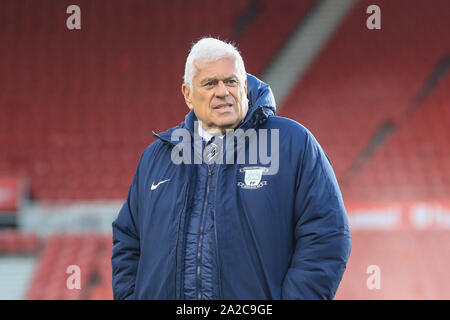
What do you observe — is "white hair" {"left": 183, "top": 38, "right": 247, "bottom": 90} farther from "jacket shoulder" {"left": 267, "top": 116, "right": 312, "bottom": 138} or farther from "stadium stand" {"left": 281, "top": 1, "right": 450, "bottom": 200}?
"stadium stand" {"left": 281, "top": 1, "right": 450, "bottom": 200}

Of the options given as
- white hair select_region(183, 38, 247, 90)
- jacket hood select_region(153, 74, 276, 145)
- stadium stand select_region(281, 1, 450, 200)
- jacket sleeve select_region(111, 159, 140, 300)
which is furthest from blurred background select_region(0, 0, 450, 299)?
white hair select_region(183, 38, 247, 90)

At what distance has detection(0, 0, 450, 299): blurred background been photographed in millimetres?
5523

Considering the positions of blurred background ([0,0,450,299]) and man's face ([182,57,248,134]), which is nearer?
man's face ([182,57,248,134])

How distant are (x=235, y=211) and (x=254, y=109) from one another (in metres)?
0.28

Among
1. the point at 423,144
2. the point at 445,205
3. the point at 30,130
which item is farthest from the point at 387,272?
the point at 30,130

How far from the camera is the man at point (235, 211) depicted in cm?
144

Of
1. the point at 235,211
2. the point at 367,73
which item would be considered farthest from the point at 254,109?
the point at 367,73

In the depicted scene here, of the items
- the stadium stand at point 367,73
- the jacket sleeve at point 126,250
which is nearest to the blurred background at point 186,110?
the stadium stand at point 367,73

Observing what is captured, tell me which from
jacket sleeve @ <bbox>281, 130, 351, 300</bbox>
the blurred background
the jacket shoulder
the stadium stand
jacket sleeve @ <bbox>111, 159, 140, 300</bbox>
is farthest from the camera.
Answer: the stadium stand

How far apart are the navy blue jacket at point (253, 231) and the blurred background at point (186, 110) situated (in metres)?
3.71

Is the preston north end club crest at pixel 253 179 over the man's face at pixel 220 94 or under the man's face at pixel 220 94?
under

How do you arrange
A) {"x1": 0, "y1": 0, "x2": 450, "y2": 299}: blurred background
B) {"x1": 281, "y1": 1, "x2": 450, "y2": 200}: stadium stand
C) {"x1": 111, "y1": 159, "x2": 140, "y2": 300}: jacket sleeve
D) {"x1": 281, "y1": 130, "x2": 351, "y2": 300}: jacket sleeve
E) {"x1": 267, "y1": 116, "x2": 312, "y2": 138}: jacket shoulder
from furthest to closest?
{"x1": 281, "y1": 1, "x2": 450, "y2": 200}: stadium stand
{"x1": 0, "y1": 0, "x2": 450, "y2": 299}: blurred background
{"x1": 111, "y1": 159, "x2": 140, "y2": 300}: jacket sleeve
{"x1": 267, "y1": 116, "x2": 312, "y2": 138}: jacket shoulder
{"x1": 281, "y1": 130, "x2": 351, "y2": 300}: jacket sleeve

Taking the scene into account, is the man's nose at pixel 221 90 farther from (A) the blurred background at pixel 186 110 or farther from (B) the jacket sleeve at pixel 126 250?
(A) the blurred background at pixel 186 110

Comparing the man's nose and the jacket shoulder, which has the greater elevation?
the man's nose
